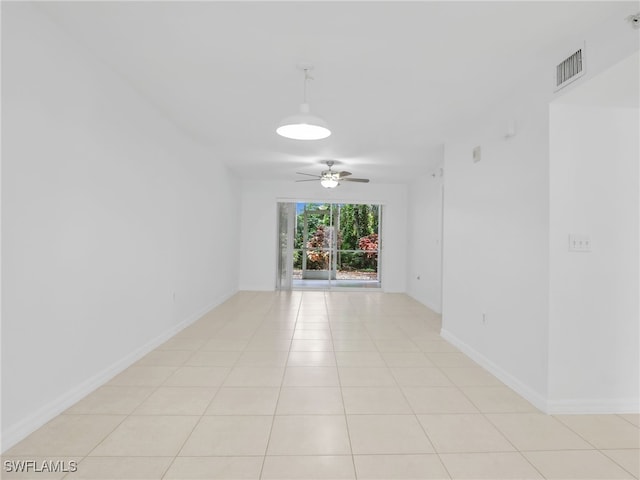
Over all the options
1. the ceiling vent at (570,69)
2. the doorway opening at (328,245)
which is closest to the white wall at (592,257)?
the ceiling vent at (570,69)

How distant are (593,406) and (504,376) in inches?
23.6

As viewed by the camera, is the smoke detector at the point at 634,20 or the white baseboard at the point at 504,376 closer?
the smoke detector at the point at 634,20

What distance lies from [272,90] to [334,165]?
121 inches

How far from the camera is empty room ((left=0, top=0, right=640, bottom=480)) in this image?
1916 mm

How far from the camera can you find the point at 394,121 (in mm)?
3805

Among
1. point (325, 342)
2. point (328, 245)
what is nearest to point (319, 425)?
point (325, 342)

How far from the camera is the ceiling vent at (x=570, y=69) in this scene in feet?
7.14

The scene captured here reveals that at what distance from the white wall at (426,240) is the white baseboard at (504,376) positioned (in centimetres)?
222

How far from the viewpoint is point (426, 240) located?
6.71 meters

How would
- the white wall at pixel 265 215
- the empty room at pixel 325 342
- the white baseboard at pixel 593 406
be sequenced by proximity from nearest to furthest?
the empty room at pixel 325 342, the white baseboard at pixel 593 406, the white wall at pixel 265 215

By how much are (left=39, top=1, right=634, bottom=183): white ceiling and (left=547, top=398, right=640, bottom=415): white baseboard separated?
239cm

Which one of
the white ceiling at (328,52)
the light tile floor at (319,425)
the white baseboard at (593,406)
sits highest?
the white ceiling at (328,52)

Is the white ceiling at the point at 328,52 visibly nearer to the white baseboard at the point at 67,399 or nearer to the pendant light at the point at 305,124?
the pendant light at the point at 305,124

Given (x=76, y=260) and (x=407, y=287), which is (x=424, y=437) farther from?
(x=407, y=287)
